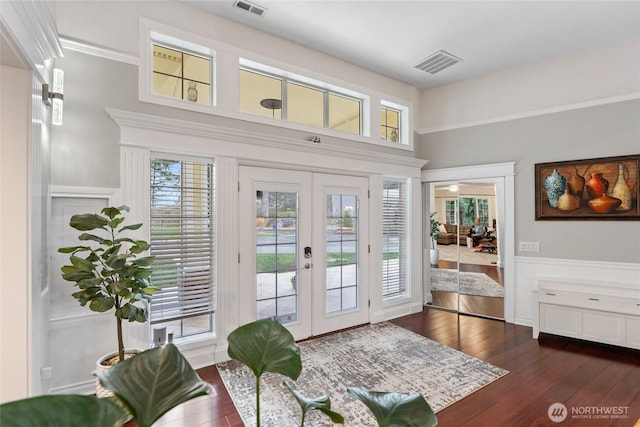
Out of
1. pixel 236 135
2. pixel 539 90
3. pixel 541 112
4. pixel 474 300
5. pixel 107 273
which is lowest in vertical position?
pixel 474 300

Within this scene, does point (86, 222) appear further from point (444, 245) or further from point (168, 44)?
point (444, 245)

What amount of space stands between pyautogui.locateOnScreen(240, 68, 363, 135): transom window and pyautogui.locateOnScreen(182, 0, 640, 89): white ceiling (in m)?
0.50

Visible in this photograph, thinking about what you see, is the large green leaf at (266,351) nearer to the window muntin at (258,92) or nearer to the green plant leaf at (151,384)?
the green plant leaf at (151,384)

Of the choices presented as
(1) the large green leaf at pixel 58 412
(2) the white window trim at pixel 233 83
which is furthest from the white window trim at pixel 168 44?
(1) the large green leaf at pixel 58 412

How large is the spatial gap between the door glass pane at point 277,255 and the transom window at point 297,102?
3.37 ft

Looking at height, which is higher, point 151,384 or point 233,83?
point 233,83

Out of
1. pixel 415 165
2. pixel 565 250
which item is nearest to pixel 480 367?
pixel 565 250

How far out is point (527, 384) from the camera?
2941mm

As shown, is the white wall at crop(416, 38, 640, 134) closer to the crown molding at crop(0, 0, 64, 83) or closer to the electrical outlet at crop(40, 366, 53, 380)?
the crown molding at crop(0, 0, 64, 83)

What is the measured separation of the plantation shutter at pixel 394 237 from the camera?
4.90 meters

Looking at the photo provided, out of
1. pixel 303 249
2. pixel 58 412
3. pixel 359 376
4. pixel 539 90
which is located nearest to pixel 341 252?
pixel 303 249

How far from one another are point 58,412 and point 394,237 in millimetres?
4785

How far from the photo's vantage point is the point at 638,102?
3809 millimetres

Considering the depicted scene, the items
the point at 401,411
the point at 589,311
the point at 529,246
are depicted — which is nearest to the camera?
the point at 401,411
